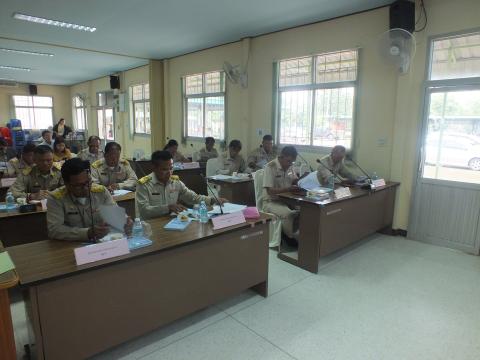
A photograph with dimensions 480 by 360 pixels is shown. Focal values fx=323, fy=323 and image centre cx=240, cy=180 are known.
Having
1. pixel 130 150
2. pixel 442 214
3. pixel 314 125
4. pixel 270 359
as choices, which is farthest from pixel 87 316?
pixel 130 150

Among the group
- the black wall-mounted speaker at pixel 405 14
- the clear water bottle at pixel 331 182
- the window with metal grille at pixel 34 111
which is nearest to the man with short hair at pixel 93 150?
the clear water bottle at pixel 331 182

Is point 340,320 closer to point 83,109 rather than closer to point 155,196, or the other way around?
point 155,196

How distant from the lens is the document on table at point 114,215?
5.92 feet

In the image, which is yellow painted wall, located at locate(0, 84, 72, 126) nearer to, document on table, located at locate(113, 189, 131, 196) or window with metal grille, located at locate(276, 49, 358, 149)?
window with metal grille, located at locate(276, 49, 358, 149)

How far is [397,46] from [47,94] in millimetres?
13717

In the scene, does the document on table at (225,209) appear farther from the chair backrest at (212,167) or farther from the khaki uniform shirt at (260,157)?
the khaki uniform shirt at (260,157)

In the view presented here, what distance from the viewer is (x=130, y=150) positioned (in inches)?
371

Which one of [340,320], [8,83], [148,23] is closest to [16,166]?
[148,23]

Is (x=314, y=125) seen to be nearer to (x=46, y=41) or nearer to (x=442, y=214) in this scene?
(x=442, y=214)

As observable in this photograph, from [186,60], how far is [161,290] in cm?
617

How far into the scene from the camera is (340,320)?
2.34 metres

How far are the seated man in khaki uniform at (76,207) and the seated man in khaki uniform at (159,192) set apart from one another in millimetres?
444

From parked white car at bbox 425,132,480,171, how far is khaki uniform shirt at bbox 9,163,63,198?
4128mm

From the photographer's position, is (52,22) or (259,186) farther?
(52,22)
